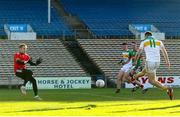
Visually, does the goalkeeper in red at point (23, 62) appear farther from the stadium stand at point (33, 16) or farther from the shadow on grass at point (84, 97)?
the stadium stand at point (33, 16)

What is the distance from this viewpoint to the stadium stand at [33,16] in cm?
4144

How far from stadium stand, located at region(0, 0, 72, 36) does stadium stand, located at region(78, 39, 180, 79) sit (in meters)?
2.33

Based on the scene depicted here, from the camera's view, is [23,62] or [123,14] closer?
[23,62]

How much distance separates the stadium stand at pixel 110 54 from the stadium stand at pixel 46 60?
154 centimetres

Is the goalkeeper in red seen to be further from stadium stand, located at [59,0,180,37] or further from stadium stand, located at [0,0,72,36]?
stadium stand, located at [59,0,180,37]

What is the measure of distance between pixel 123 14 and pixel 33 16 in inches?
282

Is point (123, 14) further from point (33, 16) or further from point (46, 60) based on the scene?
point (46, 60)

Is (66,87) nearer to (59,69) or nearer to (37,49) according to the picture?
(59,69)

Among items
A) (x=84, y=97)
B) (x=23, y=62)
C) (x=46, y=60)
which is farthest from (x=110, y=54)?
(x=23, y=62)

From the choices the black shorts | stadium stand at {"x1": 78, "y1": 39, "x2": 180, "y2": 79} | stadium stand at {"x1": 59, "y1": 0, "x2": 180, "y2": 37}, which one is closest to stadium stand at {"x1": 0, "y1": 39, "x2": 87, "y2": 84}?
stadium stand at {"x1": 78, "y1": 39, "x2": 180, "y2": 79}

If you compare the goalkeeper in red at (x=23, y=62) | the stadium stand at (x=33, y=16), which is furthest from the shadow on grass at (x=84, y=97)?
the stadium stand at (x=33, y=16)

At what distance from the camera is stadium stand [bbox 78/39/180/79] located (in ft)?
122

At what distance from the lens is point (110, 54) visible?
130ft

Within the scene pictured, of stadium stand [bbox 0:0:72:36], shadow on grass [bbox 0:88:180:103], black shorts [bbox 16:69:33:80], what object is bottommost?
shadow on grass [bbox 0:88:180:103]
